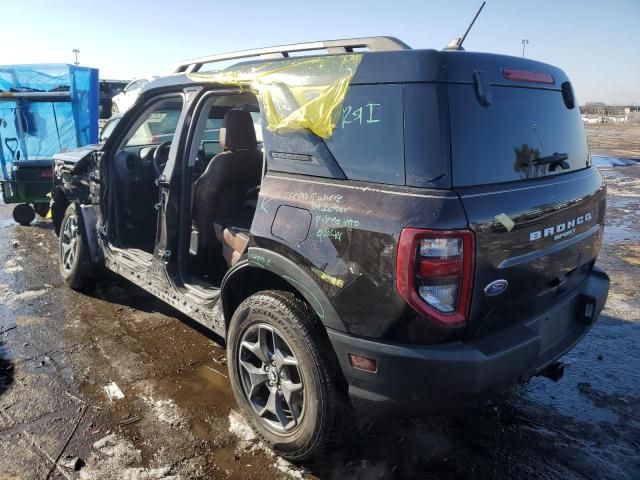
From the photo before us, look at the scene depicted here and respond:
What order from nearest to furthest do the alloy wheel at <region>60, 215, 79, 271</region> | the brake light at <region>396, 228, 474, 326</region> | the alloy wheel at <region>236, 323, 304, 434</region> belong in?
the brake light at <region>396, 228, 474, 326</region> < the alloy wheel at <region>236, 323, 304, 434</region> < the alloy wheel at <region>60, 215, 79, 271</region>

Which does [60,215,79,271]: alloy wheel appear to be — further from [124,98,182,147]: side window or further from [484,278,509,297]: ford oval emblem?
[484,278,509,297]: ford oval emblem

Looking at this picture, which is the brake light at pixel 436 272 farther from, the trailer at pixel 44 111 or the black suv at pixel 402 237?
the trailer at pixel 44 111

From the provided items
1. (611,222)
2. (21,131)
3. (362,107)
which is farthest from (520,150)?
(21,131)

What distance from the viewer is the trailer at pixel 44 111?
334 inches

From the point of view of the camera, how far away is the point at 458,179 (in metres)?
2.09

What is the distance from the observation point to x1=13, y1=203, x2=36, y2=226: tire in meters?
7.55

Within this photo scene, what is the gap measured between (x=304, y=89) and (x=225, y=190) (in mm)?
1520

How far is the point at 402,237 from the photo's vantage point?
200 cm

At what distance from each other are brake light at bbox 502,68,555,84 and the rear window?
5cm

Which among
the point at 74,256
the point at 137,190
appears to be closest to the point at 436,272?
the point at 137,190

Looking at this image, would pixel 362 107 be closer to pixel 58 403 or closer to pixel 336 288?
pixel 336 288

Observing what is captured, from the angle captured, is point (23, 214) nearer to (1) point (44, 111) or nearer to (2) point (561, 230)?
(1) point (44, 111)

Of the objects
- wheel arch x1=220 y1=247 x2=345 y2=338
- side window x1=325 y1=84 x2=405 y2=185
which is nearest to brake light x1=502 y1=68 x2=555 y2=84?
side window x1=325 y1=84 x2=405 y2=185

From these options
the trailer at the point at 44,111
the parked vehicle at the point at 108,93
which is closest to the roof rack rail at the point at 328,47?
the trailer at the point at 44,111
